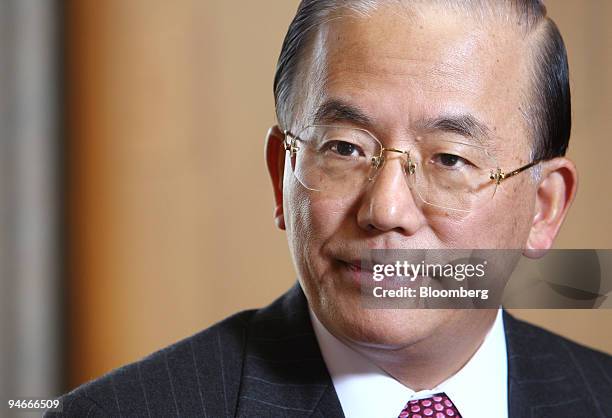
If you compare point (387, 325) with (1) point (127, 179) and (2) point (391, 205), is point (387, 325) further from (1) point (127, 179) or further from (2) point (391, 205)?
(1) point (127, 179)

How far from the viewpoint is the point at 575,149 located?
7.54 feet

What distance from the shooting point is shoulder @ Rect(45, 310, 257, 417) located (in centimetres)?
150

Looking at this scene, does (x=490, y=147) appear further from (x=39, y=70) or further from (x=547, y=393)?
(x=39, y=70)

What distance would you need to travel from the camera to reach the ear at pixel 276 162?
1603 millimetres

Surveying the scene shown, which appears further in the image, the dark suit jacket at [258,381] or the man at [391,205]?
the dark suit jacket at [258,381]

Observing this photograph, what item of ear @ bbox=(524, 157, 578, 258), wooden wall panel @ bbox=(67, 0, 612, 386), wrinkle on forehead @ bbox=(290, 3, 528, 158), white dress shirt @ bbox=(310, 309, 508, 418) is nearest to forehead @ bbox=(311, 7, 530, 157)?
wrinkle on forehead @ bbox=(290, 3, 528, 158)

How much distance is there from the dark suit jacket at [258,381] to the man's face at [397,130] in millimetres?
125

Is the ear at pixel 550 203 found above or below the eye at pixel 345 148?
below

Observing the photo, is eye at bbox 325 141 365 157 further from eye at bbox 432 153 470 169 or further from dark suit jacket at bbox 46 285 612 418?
dark suit jacket at bbox 46 285 612 418

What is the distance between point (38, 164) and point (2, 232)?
0.26m

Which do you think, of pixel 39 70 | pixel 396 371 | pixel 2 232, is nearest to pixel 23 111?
pixel 39 70

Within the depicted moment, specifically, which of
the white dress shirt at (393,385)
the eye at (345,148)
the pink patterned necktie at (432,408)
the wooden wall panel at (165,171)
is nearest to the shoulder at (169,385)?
the white dress shirt at (393,385)

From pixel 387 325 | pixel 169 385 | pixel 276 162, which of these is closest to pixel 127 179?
pixel 276 162

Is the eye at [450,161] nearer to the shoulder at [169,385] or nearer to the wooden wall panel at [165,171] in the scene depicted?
the shoulder at [169,385]
